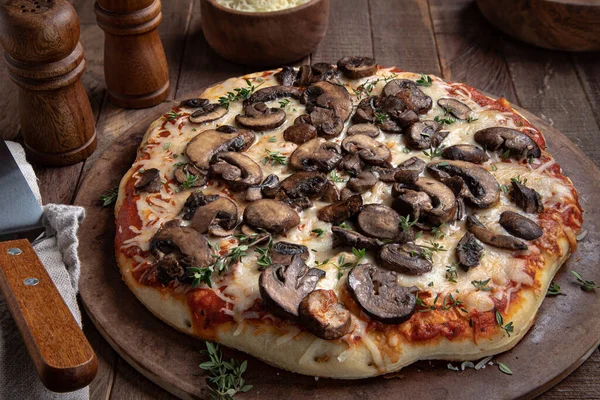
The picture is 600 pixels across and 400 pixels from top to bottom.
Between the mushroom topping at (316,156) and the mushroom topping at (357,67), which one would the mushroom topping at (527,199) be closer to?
the mushroom topping at (316,156)

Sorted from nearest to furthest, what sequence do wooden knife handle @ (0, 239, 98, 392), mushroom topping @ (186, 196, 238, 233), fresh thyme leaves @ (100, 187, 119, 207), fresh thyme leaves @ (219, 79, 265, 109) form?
wooden knife handle @ (0, 239, 98, 392) < mushroom topping @ (186, 196, 238, 233) < fresh thyme leaves @ (100, 187, 119, 207) < fresh thyme leaves @ (219, 79, 265, 109)

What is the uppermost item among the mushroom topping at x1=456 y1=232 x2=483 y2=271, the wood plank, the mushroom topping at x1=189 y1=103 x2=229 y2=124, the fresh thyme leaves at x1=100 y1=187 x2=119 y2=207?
the mushroom topping at x1=456 y1=232 x2=483 y2=271

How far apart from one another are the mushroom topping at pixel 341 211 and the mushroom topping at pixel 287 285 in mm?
369

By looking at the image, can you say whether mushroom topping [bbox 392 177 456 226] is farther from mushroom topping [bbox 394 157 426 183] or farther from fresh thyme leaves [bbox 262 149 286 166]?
fresh thyme leaves [bbox 262 149 286 166]

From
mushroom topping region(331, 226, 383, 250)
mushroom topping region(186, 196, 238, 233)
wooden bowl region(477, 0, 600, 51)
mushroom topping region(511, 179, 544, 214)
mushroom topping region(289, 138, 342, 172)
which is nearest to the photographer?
mushroom topping region(331, 226, 383, 250)

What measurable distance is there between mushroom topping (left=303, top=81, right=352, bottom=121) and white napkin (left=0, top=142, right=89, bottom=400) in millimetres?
1523

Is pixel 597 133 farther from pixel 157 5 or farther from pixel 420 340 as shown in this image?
pixel 157 5

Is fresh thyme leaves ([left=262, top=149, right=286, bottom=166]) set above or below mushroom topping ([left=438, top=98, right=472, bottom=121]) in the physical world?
below

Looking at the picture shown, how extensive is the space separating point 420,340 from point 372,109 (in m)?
1.68

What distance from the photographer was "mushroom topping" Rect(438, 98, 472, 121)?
14.5ft

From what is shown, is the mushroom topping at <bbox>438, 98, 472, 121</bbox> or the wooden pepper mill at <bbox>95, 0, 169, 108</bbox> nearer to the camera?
the mushroom topping at <bbox>438, 98, 472, 121</bbox>

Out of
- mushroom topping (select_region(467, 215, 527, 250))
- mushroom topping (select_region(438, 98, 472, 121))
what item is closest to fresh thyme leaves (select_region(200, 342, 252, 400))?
mushroom topping (select_region(467, 215, 527, 250))

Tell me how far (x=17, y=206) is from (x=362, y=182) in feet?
6.19

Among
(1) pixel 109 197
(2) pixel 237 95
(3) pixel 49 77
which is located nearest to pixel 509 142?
(2) pixel 237 95
